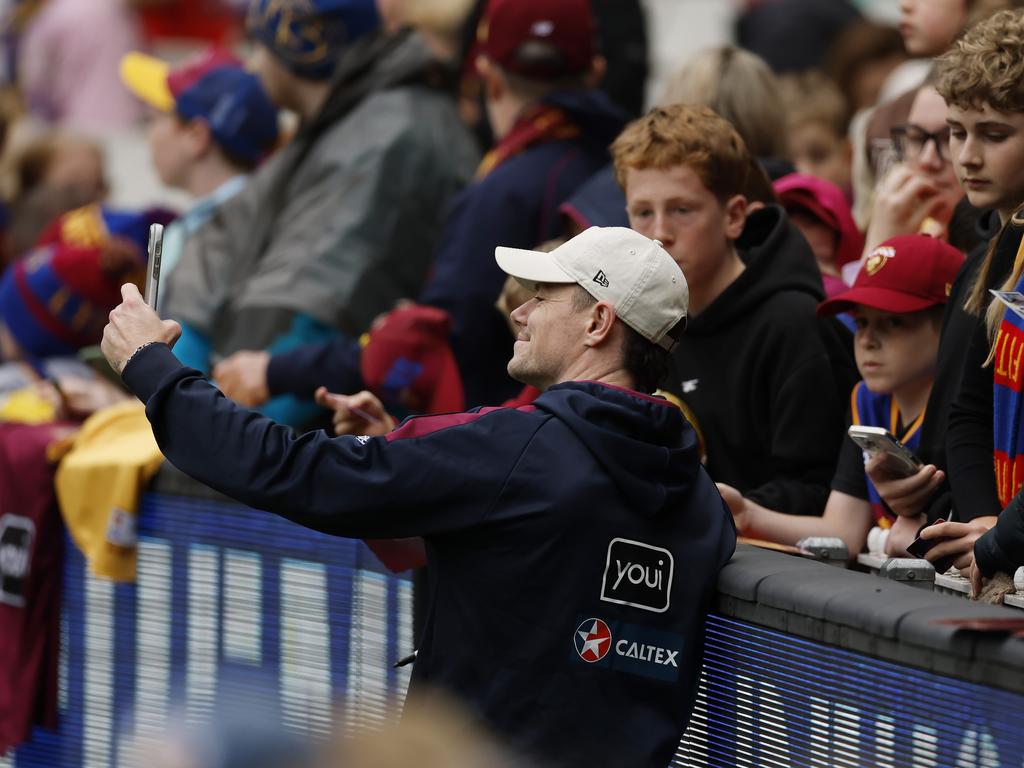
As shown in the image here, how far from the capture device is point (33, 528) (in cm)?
623

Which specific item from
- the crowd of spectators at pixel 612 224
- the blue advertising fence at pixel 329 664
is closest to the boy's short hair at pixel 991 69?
the crowd of spectators at pixel 612 224

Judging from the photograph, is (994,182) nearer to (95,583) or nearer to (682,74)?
(682,74)

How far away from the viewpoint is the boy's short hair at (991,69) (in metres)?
3.99

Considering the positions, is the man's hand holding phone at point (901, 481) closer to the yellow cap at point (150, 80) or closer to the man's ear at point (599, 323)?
the man's ear at point (599, 323)

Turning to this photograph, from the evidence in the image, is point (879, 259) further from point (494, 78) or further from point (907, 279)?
point (494, 78)

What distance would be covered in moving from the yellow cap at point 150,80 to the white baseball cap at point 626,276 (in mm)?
4603

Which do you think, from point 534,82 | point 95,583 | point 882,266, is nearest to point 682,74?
point 534,82

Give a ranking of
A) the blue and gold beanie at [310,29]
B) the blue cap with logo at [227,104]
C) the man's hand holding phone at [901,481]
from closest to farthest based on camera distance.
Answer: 1. the man's hand holding phone at [901,481]
2. the blue and gold beanie at [310,29]
3. the blue cap with logo at [227,104]

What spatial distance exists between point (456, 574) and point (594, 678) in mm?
352

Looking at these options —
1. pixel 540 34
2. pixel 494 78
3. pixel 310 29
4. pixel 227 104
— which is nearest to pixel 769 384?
pixel 540 34

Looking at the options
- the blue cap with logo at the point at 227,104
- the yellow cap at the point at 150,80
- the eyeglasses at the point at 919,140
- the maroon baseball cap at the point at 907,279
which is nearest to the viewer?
the maroon baseball cap at the point at 907,279

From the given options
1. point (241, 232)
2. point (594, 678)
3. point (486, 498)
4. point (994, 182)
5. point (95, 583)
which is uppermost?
point (994, 182)

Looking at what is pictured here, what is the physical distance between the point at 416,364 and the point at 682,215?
114 centimetres

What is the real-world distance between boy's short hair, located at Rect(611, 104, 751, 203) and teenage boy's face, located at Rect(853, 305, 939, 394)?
63 cm
